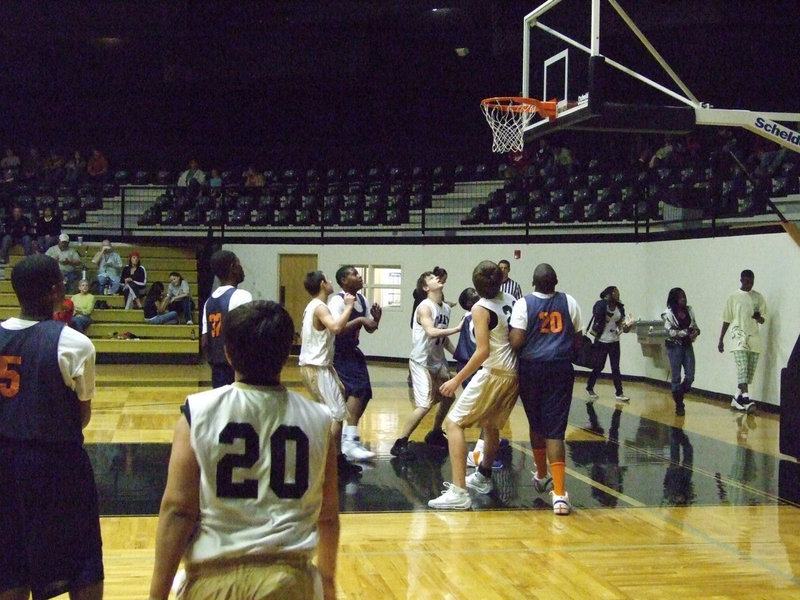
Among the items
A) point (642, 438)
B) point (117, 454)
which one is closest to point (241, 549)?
point (117, 454)

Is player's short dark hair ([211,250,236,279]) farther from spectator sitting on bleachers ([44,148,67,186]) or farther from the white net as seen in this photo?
spectator sitting on bleachers ([44,148,67,186])

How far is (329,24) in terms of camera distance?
70.3 ft

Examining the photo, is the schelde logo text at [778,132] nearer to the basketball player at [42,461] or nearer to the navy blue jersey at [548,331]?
the navy blue jersey at [548,331]

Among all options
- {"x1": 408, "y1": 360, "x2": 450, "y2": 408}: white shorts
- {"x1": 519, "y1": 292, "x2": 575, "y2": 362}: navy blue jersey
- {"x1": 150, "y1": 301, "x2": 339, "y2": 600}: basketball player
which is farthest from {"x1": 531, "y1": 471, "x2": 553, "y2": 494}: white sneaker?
{"x1": 150, "y1": 301, "x2": 339, "y2": 600}: basketball player

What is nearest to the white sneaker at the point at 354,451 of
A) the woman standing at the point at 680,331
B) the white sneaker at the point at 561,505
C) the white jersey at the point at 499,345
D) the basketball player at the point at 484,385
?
the basketball player at the point at 484,385

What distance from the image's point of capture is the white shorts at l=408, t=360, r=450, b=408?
29.9 feet

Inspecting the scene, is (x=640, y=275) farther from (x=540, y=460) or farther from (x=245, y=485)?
(x=245, y=485)

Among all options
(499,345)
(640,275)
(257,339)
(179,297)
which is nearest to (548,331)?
(499,345)

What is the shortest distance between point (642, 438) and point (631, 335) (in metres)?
6.41

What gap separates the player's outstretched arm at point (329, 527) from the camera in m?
2.69

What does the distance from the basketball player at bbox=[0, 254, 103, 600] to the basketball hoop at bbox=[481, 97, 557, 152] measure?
6.07 metres

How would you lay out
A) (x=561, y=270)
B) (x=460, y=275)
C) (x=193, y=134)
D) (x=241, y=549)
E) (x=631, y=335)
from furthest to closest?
1. (x=193, y=134)
2. (x=460, y=275)
3. (x=561, y=270)
4. (x=631, y=335)
5. (x=241, y=549)

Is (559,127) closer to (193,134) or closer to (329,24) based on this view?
(329,24)

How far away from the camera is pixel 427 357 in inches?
362
